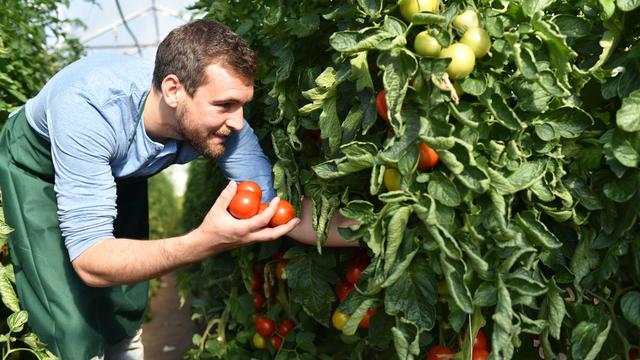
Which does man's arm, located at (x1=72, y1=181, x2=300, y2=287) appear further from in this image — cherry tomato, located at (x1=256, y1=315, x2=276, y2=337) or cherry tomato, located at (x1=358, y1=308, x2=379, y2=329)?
cherry tomato, located at (x1=256, y1=315, x2=276, y2=337)

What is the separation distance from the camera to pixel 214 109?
1.62m

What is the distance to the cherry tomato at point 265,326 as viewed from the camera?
189 cm

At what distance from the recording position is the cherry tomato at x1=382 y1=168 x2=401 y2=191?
1.11m

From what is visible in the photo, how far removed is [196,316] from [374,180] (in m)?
1.61

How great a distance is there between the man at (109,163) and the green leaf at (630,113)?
2.24ft

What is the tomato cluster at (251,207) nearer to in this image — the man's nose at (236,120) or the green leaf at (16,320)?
the man's nose at (236,120)

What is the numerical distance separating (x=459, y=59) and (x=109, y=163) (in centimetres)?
111

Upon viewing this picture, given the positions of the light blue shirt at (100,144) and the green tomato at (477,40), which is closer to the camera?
the green tomato at (477,40)

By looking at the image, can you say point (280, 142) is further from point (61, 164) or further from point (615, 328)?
point (615, 328)

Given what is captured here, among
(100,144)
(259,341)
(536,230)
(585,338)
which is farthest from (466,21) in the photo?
(259,341)

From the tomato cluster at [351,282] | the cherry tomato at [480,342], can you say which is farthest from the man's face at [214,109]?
the cherry tomato at [480,342]

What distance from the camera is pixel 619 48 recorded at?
1.17 metres

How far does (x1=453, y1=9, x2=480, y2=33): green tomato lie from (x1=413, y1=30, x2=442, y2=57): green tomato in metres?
0.06

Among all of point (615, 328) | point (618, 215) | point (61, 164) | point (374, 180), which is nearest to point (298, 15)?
point (374, 180)
